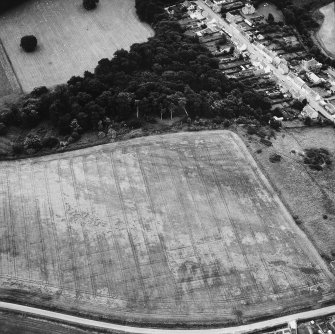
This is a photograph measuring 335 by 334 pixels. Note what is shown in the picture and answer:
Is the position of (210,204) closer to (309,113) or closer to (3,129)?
(309,113)

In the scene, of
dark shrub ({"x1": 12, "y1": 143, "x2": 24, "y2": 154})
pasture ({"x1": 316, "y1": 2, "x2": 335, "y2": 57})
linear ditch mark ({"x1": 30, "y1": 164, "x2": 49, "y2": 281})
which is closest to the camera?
linear ditch mark ({"x1": 30, "y1": 164, "x2": 49, "y2": 281})

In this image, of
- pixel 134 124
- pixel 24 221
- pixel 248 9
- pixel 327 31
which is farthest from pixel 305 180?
pixel 248 9

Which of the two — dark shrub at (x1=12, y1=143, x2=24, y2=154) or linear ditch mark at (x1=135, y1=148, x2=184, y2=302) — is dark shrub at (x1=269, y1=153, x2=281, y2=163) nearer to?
linear ditch mark at (x1=135, y1=148, x2=184, y2=302)

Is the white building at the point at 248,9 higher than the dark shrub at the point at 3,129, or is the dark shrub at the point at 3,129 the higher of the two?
the dark shrub at the point at 3,129

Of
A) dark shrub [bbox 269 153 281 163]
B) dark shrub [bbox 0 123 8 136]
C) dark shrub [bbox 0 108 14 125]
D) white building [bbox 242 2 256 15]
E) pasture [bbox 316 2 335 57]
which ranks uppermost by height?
dark shrub [bbox 0 108 14 125]

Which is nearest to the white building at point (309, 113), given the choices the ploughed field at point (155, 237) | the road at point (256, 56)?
the road at point (256, 56)

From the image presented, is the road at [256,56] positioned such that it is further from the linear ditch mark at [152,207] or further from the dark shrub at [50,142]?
the dark shrub at [50,142]

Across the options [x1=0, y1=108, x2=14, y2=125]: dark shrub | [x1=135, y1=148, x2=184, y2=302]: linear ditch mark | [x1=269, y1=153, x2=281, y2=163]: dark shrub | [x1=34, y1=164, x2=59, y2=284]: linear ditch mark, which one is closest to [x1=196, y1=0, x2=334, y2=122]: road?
[x1=269, y1=153, x2=281, y2=163]: dark shrub
